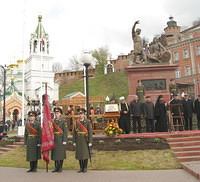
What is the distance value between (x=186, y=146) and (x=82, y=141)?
170 inches

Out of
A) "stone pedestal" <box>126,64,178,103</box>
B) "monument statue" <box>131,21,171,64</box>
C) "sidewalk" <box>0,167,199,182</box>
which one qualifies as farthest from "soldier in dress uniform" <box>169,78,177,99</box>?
"sidewalk" <box>0,167,199,182</box>

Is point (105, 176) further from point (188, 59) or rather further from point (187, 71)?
point (187, 71)

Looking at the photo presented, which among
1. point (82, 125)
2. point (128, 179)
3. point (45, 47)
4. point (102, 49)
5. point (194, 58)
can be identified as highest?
point (102, 49)

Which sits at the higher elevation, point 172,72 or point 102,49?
point 102,49

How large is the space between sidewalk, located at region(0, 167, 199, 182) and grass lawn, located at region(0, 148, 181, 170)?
50cm

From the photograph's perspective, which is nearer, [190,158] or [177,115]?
[190,158]

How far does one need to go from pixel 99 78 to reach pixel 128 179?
7540 cm

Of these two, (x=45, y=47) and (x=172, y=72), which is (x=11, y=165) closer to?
(x=172, y=72)

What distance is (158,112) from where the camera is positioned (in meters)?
11.9

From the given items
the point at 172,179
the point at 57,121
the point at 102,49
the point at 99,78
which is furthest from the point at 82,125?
the point at 102,49

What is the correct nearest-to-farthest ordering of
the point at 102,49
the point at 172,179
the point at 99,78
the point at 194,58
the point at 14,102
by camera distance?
1. the point at 172,179
2. the point at 194,58
3. the point at 14,102
4. the point at 99,78
5. the point at 102,49

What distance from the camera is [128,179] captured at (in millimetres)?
6789

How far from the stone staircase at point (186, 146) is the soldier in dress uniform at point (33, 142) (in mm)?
5061

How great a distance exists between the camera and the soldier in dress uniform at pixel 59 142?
789cm
